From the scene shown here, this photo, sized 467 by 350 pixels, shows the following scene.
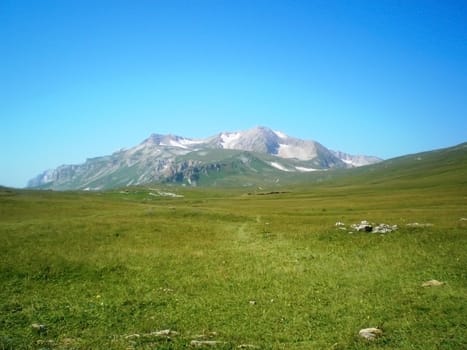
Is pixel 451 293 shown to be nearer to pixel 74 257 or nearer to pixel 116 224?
pixel 74 257

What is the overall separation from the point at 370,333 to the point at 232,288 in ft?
39.7

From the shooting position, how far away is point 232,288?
2933cm

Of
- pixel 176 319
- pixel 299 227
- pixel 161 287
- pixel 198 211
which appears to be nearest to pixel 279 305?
pixel 176 319

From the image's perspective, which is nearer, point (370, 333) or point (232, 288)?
point (370, 333)

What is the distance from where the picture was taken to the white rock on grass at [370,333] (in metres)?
19.3

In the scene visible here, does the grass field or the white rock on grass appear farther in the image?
the grass field

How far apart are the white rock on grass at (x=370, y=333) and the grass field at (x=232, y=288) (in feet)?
1.28

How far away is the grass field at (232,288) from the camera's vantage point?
65.3 ft

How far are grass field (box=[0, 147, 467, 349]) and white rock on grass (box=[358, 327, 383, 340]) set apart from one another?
0.39 metres

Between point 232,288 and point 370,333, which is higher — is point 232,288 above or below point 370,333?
below

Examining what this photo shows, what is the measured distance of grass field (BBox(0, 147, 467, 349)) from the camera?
19.9m

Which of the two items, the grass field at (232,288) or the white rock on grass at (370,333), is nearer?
the white rock on grass at (370,333)

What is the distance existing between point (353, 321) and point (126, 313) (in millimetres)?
13922

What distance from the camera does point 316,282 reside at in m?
30.2
